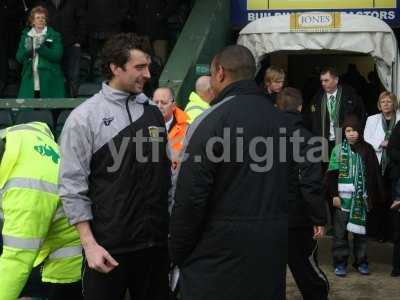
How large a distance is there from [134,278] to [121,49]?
1195mm

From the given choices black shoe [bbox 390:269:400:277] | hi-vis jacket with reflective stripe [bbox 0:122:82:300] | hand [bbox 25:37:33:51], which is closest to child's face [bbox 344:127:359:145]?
black shoe [bbox 390:269:400:277]

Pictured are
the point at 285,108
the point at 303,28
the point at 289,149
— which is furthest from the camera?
the point at 303,28

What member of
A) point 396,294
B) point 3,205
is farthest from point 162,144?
point 396,294

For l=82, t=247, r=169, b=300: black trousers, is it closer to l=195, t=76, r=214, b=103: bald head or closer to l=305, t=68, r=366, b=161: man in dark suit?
l=195, t=76, r=214, b=103: bald head

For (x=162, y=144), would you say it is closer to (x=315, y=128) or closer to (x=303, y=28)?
(x=315, y=128)

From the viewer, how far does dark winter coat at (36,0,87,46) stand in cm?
1069

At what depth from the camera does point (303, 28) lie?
9883 mm

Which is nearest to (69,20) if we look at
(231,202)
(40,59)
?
(40,59)

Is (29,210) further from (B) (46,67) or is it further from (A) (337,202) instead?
(B) (46,67)

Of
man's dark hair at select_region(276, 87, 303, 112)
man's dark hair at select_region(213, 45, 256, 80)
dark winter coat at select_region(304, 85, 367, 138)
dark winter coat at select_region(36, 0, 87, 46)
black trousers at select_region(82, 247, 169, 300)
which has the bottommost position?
black trousers at select_region(82, 247, 169, 300)

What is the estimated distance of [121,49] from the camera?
3893mm

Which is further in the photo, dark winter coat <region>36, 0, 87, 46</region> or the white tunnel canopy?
dark winter coat <region>36, 0, 87, 46</region>

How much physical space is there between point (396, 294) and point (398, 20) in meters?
5.61

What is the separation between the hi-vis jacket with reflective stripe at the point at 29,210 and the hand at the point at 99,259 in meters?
0.25
